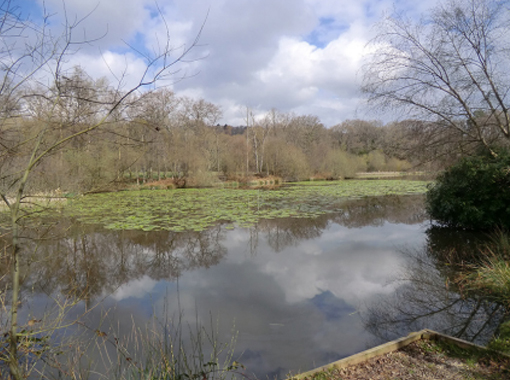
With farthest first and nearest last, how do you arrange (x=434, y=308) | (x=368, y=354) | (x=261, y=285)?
1. (x=261, y=285)
2. (x=434, y=308)
3. (x=368, y=354)

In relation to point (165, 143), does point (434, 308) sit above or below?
below

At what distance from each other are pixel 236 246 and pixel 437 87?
6.15 metres

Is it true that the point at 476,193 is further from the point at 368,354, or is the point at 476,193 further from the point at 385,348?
the point at 368,354

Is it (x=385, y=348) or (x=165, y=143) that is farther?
(x=165, y=143)

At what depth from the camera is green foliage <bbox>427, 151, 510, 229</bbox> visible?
852 centimetres

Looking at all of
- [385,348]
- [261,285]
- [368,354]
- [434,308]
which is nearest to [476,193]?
[434,308]

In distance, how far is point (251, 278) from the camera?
6.71 m

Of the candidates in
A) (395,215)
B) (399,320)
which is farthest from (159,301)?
(395,215)

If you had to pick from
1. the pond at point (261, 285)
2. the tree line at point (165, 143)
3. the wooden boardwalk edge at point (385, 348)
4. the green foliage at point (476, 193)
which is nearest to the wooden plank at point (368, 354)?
the wooden boardwalk edge at point (385, 348)

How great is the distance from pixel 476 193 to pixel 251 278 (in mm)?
6922

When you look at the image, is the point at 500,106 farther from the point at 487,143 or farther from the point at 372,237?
the point at 372,237

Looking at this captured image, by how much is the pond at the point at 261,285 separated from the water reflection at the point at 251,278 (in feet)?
0.08

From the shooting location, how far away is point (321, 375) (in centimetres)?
306

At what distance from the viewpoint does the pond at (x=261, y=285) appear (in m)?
4.34
